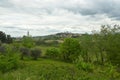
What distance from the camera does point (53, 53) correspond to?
83625 millimetres

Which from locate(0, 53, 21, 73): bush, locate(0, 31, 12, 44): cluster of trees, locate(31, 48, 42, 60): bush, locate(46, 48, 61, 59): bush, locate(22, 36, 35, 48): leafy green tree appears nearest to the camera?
locate(0, 53, 21, 73): bush

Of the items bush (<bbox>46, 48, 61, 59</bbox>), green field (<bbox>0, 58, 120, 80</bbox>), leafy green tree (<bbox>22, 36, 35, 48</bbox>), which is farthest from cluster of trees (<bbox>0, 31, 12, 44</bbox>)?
green field (<bbox>0, 58, 120, 80</bbox>)

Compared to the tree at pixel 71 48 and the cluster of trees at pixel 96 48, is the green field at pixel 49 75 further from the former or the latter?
the tree at pixel 71 48

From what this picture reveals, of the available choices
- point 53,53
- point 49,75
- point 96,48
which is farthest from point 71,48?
point 49,75

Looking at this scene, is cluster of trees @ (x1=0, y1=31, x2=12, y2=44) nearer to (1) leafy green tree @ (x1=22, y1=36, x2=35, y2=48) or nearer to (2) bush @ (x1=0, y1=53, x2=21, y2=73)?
(1) leafy green tree @ (x1=22, y1=36, x2=35, y2=48)

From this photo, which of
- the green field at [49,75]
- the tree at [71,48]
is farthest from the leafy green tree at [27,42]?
the green field at [49,75]

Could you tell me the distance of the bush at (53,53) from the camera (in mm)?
82981

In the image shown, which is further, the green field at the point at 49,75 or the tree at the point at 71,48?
the tree at the point at 71,48

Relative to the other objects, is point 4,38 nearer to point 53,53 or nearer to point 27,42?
point 27,42

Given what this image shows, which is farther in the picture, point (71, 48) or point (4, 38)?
point (4, 38)

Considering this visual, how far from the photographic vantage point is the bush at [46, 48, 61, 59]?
83.0 metres

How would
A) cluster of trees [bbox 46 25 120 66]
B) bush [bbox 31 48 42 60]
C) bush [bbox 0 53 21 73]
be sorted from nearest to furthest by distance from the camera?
bush [bbox 0 53 21 73]
cluster of trees [bbox 46 25 120 66]
bush [bbox 31 48 42 60]

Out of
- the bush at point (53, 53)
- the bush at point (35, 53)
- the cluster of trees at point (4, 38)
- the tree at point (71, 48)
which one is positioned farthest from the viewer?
the cluster of trees at point (4, 38)

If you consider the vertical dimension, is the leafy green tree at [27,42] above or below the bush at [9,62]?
above
